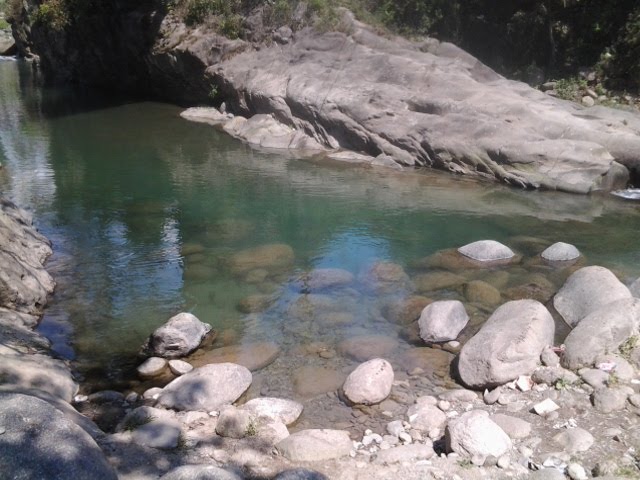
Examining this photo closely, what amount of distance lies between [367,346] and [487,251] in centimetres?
358

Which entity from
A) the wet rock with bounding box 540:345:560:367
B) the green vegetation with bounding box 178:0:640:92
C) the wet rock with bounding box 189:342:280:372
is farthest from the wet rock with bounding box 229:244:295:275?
the green vegetation with bounding box 178:0:640:92

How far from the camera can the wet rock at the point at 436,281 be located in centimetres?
920

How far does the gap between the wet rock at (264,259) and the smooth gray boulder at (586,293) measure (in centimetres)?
412

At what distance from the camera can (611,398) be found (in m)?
5.78

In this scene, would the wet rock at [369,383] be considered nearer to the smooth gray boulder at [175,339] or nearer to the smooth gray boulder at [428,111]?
the smooth gray boulder at [175,339]

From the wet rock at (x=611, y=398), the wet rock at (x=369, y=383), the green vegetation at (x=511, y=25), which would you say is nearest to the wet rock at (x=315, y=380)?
the wet rock at (x=369, y=383)

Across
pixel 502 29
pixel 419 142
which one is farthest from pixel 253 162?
pixel 502 29

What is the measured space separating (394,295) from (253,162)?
9033 mm

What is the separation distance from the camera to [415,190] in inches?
566

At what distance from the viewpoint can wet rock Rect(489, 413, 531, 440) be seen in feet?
17.9

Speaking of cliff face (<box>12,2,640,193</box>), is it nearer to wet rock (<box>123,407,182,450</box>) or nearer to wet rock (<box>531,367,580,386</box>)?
wet rock (<box>531,367,580,386</box>)

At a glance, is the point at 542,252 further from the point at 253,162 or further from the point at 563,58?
the point at 563,58

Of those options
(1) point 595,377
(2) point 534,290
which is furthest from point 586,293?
(1) point 595,377

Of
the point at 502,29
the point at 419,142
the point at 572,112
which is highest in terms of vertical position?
the point at 502,29
